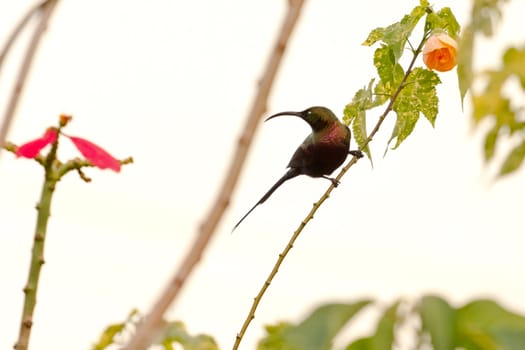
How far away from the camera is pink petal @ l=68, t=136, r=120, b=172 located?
37.7 inches

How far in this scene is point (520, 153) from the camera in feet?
2.29

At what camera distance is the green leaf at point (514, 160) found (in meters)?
0.67

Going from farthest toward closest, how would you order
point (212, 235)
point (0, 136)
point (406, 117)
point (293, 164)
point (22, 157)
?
point (293, 164) → point (406, 117) → point (22, 157) → point (0, 136) → point (212, 235)

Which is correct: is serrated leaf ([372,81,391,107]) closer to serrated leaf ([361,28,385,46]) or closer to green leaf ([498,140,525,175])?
serrated leaf ([361,28,385,46])

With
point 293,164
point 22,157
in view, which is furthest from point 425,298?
point 293,164

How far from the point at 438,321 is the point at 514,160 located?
17cm

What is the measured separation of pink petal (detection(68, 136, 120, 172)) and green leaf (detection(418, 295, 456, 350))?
0.44 m

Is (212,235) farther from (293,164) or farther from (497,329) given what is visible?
(293,164)

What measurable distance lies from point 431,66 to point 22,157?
657 millimetres

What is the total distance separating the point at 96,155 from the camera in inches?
38.1

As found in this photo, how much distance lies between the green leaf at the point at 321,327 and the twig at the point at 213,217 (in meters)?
0.08

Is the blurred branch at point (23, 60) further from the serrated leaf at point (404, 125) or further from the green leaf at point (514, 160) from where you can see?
the serrated leaf at point (404, 125)

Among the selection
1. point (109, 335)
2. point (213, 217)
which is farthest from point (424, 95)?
point (213, 217)

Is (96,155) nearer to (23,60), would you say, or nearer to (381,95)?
(23,60)
